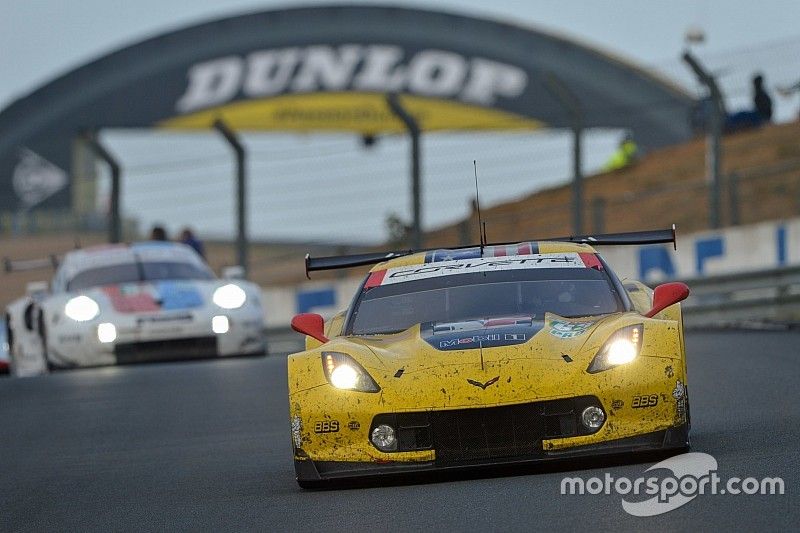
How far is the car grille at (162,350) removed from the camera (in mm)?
17312

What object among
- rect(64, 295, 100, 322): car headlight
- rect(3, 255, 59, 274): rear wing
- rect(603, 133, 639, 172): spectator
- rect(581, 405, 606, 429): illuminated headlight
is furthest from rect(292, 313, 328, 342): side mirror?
rect(603, 133, 639, 172): spectator

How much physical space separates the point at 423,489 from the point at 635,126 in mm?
35932

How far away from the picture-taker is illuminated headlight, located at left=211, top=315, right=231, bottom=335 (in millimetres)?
17359

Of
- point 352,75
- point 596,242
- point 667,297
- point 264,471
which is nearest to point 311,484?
point 264,471

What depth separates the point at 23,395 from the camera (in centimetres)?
1422

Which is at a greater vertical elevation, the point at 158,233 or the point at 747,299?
the point at 158,233

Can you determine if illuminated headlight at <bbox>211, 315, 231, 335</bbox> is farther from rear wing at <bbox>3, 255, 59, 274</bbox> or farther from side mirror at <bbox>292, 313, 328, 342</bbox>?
side mirror at <bbox>292, 313, 328, 342</bbox>

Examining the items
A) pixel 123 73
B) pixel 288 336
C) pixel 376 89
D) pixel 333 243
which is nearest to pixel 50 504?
pixel 288 336

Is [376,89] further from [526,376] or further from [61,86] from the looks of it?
[526,376]

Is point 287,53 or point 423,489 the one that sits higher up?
point 287,53

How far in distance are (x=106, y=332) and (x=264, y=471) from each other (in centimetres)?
869

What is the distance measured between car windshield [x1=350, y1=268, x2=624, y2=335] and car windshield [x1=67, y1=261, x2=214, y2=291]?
9.22 m

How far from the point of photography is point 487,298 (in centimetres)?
899

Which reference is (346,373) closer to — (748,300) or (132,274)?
(748,300)
